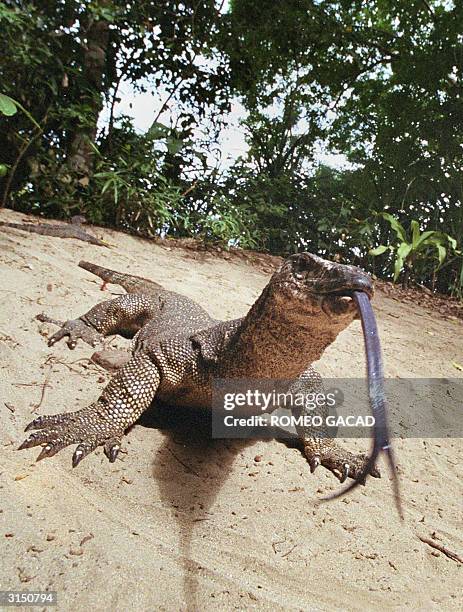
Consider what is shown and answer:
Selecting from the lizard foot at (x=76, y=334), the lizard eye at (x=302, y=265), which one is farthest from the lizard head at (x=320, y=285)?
the lizard foot at (x=76, y=334)

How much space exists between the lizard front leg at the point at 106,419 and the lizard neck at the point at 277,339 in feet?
1.53

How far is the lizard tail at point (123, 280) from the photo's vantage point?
183 inches

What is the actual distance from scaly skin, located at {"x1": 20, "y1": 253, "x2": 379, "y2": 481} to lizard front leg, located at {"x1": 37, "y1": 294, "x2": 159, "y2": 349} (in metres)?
0.32

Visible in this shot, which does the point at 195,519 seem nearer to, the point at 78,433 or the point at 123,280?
the point at 78,433

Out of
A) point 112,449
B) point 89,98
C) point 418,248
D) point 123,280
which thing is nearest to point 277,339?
point 112,449

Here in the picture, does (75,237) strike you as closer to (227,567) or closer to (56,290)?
(56,290)

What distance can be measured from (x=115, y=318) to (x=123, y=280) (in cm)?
105

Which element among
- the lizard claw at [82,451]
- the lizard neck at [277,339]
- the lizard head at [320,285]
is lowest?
the lizard claw at [82,451]

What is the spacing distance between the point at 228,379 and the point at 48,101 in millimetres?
6135

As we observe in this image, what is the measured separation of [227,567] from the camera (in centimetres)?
179

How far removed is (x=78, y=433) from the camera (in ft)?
7.60

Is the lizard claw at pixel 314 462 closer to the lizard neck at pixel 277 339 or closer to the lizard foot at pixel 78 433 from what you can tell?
the lizard neck at pixel 277 339

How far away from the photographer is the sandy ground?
1614 millimetres

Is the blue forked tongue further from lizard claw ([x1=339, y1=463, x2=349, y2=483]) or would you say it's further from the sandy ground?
lizard claw ([x1=339, y1=463, x2=349, y2=483])
